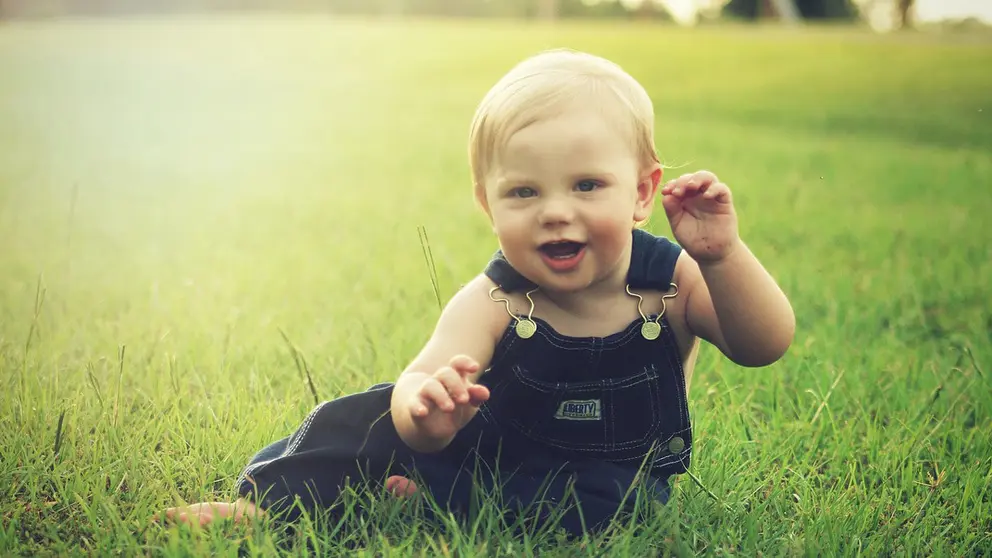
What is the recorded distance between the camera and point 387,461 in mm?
2480

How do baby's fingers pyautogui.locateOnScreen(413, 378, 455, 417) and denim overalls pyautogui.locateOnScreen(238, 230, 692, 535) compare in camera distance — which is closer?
baby's fingers pyautogui.locateOnScreen(413, 378, 455, 417)

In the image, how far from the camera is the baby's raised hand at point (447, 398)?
1964 mm

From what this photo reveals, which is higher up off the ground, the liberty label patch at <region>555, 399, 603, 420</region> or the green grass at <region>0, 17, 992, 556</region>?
the liberty label patch at <region>555, 399, 603, 420</region>

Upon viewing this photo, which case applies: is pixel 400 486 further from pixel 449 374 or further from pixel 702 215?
pixel 702 215

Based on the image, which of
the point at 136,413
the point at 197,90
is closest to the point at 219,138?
the point at 197,90

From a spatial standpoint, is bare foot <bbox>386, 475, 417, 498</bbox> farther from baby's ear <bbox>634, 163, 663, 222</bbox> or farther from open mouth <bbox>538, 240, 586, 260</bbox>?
baby's ear <bbox>634, 163, 663, 222</bbox>

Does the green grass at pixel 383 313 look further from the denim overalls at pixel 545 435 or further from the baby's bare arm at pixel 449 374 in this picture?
the baby's bare arm at pixel 449 374

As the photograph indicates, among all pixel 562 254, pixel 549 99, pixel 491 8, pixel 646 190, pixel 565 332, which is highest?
pixel 549 99

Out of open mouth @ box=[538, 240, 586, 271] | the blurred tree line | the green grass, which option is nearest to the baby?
open mouth @ box=[538, 240, 586, 271]

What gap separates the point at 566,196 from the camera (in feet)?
7.17

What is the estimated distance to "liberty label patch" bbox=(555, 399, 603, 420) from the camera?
237cm

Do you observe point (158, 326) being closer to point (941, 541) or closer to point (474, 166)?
point (474, 166)

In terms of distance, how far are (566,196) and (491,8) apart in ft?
96.5

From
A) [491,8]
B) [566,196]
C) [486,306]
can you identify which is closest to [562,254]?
[566,196]
